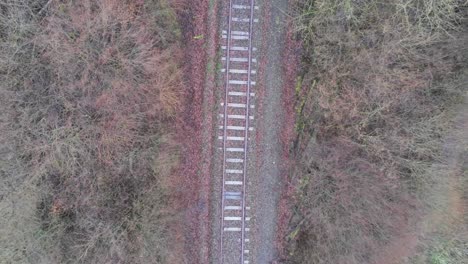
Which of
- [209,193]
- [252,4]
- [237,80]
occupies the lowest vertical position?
[209,193]

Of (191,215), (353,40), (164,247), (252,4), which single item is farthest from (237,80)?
(164,247)

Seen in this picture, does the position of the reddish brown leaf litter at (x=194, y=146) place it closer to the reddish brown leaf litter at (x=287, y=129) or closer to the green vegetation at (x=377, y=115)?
the reddish brown leaf litter at (x=287, y=129)

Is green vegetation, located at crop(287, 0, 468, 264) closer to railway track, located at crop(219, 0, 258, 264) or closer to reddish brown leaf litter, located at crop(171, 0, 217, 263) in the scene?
railway track, located at crop(219, 0, 258, 264)

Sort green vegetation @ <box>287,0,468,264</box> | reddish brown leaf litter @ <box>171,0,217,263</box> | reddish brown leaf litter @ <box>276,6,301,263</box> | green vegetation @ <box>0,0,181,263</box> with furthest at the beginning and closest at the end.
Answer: reddish brown leaf litter @ <box>276,6,301,263</box>, reddish brown leaf litter @ <box>171,0,217,263</box>, green vegetation @ <box>287,0,468,264</box>, green vegetation @ <box>0,0,181,263</box>

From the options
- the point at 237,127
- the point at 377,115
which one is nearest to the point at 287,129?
the point at 237,127

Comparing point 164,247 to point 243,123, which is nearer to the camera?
point 164,247

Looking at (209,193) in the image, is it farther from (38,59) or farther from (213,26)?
(38,59)

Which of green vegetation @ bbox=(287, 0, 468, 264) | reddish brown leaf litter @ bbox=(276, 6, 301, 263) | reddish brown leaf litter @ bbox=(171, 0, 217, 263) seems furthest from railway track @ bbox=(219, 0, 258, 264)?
green vegetation @ bbox=(287, 0, 468, 264)

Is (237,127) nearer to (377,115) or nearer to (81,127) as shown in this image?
(377,115)
